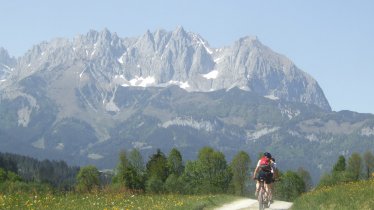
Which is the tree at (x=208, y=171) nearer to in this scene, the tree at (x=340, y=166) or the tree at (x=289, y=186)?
the tree at (x=289, y=186)

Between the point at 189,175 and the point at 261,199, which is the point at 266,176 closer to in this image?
the point at 261,199

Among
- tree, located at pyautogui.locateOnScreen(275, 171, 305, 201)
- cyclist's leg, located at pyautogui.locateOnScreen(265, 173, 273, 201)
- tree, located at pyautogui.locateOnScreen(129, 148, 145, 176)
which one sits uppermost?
tree, located at pyautogui.locateOnScreen(129, 148, 145, 176)

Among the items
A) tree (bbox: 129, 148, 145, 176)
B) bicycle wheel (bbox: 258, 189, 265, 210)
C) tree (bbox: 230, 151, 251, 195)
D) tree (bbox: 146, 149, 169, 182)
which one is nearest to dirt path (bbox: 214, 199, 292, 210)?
bicycle wheel (bbox: 258, 189, 265, 210)

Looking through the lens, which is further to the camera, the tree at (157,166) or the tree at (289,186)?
the tree at (289,186)

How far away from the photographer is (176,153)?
361ft

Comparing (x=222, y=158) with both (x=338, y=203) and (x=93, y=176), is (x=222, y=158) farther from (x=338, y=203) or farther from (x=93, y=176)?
(x=338, y=203)

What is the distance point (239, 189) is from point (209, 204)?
3675 inches

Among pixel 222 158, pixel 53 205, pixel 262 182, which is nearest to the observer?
pixel 53 205

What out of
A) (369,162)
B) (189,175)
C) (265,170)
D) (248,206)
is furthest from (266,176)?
(369,162)

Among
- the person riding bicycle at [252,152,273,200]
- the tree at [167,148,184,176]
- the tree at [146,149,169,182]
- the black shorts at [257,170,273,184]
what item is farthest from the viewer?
the tree at [167,148,184,176]

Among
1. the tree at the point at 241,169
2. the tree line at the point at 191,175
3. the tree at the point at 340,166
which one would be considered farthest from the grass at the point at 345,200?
the tree at the point at 340,166

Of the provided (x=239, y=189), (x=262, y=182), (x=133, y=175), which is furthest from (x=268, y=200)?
(x=239, y=189)

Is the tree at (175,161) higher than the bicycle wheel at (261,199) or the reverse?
higher

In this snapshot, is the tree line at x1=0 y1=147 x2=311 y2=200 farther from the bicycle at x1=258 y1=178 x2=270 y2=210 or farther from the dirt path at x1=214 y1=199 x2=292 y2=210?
the bicycle at x1=258 y1=178 x2=270 y2=210
